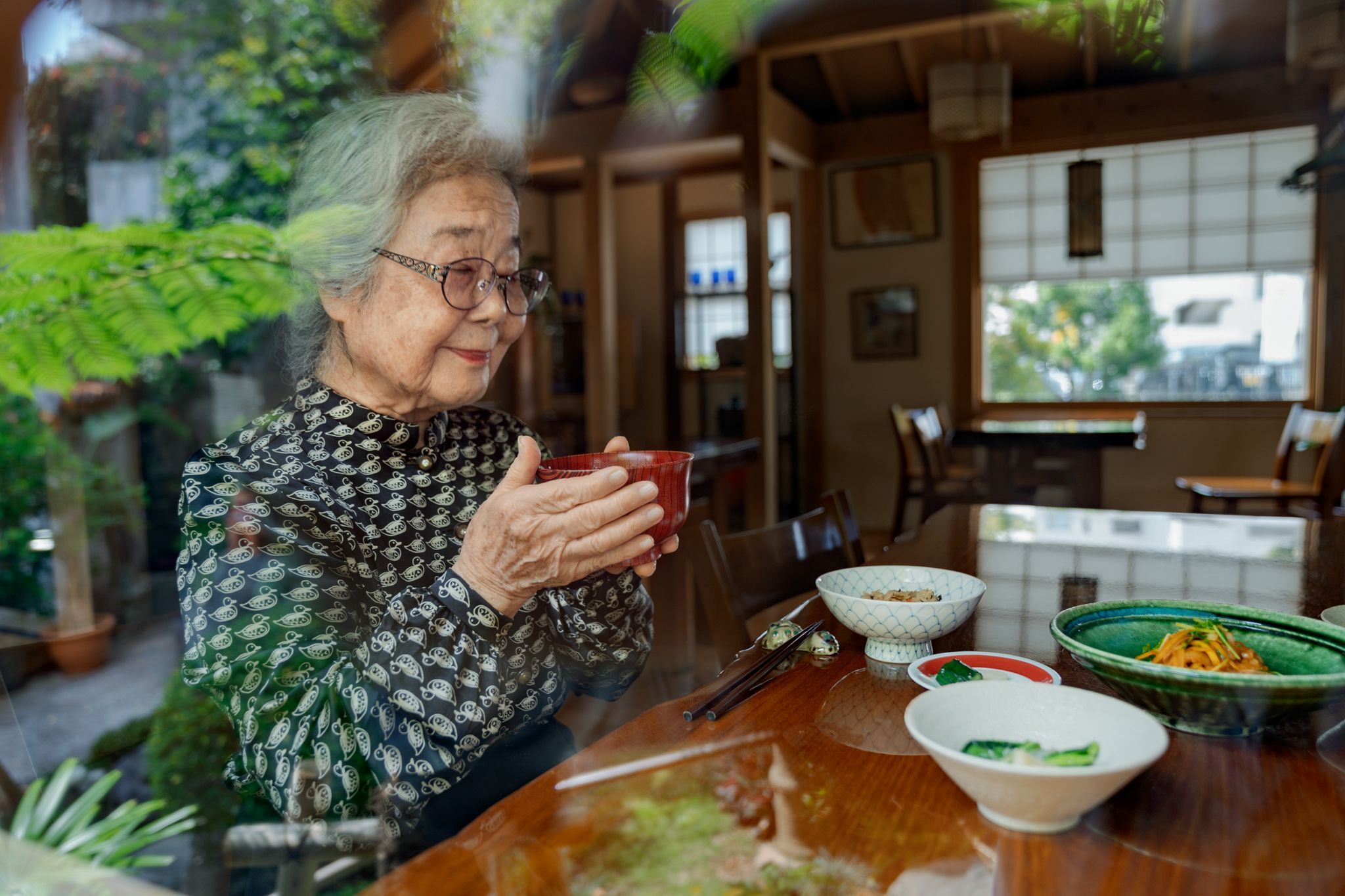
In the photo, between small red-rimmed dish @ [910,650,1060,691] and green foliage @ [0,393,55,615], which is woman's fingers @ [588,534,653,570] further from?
green foliage @ [0,393,55,615]

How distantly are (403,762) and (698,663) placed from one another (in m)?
0.77

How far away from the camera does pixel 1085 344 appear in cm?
403

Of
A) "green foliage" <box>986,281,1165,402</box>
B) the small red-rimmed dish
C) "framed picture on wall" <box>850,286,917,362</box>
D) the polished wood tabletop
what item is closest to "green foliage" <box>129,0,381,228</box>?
the small red-rimmed dish

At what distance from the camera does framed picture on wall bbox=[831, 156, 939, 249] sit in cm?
387

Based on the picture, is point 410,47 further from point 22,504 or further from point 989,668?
point 989,668

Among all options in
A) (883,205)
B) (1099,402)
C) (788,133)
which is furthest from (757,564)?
(1099,402)

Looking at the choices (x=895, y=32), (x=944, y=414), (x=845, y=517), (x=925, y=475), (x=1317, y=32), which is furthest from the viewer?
(x=944, y=414)

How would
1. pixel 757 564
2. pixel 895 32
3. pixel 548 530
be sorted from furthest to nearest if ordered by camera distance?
pixel 895 32, pixel 757 564, pixel 548 530

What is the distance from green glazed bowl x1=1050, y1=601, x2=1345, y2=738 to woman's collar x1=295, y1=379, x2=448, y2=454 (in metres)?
0.63

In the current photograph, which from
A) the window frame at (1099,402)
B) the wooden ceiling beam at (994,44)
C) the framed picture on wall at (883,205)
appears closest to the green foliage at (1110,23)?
the wooden ceiling beam at (994,44)

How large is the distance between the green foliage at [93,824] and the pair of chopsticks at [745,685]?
0.43m

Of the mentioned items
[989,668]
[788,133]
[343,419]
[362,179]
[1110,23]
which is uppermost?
[788,133]

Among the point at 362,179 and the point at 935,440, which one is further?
the point at 935,440

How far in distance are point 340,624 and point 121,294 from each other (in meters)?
0.53
